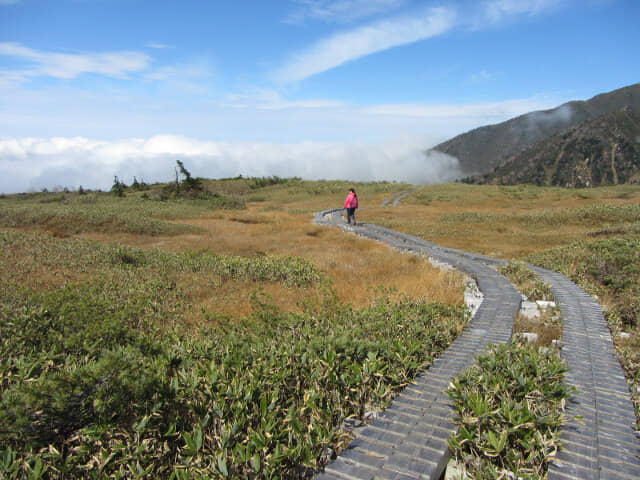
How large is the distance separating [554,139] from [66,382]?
242m

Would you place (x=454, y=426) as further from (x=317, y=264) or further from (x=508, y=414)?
(x=317, y=264)

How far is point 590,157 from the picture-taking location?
565 feet

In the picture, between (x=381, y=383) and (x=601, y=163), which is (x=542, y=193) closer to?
(x=381, y=383)

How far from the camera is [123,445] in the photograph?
10.9ft

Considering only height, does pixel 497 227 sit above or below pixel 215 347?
below

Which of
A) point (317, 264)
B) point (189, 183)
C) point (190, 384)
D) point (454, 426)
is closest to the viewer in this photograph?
point (454, 426)

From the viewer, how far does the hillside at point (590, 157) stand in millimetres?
162375

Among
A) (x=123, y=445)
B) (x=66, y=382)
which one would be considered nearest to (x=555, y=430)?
(x=123, y=445)

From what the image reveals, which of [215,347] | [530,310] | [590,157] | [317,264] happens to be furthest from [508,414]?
[590,157]

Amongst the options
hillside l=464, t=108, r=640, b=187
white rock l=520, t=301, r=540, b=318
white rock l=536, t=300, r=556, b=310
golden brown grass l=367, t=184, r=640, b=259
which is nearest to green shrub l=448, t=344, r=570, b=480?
white rock l=520, t=301, r=540, b=318

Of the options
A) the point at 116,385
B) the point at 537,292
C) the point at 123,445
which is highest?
the point at 116,385

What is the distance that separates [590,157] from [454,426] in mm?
214179

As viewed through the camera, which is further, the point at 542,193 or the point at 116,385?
the point at 542,193

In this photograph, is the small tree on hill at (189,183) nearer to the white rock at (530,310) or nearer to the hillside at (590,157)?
the white rock at (530,310)
